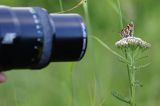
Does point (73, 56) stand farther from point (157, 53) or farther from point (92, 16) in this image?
point (92, 16)

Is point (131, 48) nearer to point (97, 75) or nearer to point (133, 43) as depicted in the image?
point (133, 43)

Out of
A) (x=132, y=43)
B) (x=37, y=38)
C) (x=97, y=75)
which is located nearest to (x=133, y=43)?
(x=132, y=43)

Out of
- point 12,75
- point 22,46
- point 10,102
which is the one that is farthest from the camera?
point 12,75

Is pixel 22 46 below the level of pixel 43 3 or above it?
above

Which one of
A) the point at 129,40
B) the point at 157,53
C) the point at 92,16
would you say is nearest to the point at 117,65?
the point at 157,53

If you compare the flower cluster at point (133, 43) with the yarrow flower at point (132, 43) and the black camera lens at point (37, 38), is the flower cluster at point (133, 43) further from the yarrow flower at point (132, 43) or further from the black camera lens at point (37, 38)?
the black camera lens at point (37, 38)

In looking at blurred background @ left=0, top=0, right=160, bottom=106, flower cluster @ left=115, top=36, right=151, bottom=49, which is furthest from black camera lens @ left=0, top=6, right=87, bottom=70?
blurred background @ left=0, top=0, right=160, bottom=106

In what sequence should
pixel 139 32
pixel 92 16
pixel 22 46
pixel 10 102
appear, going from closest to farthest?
pixel 22 46 → pixel 10 102 → pixel 139 32 → pixel 92 16

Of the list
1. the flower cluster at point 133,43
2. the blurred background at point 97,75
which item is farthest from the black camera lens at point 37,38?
the blurred background at point 97,75
